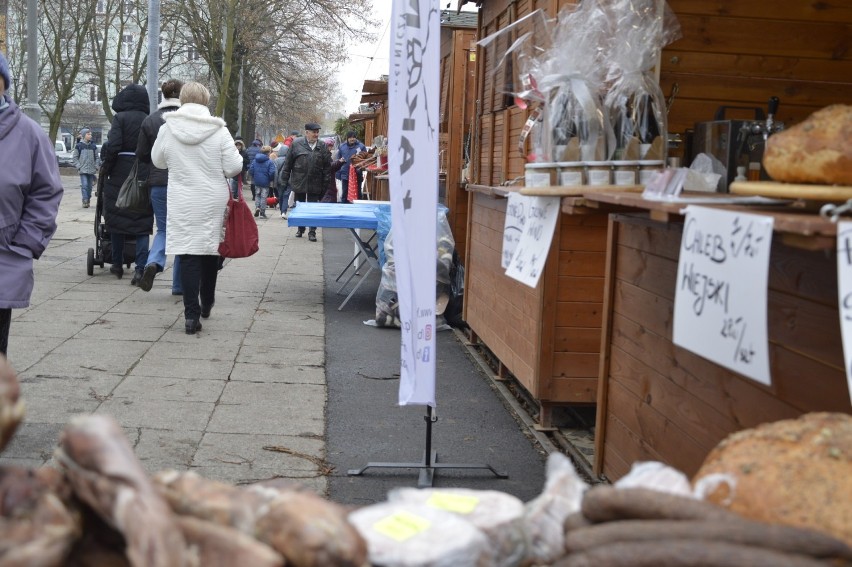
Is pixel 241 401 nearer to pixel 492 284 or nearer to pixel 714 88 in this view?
pixel 492 284

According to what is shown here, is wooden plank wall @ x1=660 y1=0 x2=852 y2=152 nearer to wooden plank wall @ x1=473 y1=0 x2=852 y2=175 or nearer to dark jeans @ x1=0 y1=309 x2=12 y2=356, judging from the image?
wooden plank wall @ x1=473 y1=0 x2=852 y2=175

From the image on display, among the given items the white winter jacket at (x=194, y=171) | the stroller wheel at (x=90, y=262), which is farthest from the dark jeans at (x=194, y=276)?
the stroller wheel at (x=90, y=262)

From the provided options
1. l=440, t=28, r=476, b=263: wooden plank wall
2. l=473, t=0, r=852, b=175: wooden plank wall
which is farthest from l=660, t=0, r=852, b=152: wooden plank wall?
l=440, t=28, r=476, b=263: wooden plank wall

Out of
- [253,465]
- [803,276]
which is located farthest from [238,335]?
[803,276]

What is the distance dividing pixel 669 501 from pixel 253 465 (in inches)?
141

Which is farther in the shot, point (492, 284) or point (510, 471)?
point (492, 284)

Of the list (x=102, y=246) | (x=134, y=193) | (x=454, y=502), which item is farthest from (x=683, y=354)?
(x=102, y=246)

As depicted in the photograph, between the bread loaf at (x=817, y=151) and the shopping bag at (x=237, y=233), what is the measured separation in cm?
634

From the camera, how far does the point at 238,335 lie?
8656mm

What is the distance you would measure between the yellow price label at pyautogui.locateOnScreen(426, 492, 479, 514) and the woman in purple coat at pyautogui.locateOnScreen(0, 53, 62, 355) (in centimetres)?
328

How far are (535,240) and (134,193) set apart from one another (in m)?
6.79

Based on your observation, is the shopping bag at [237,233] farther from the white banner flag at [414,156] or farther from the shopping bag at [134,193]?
the white banner flag at [414,156]

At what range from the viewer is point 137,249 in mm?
10992

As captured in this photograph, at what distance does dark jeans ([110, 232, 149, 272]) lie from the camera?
36.0 ft
